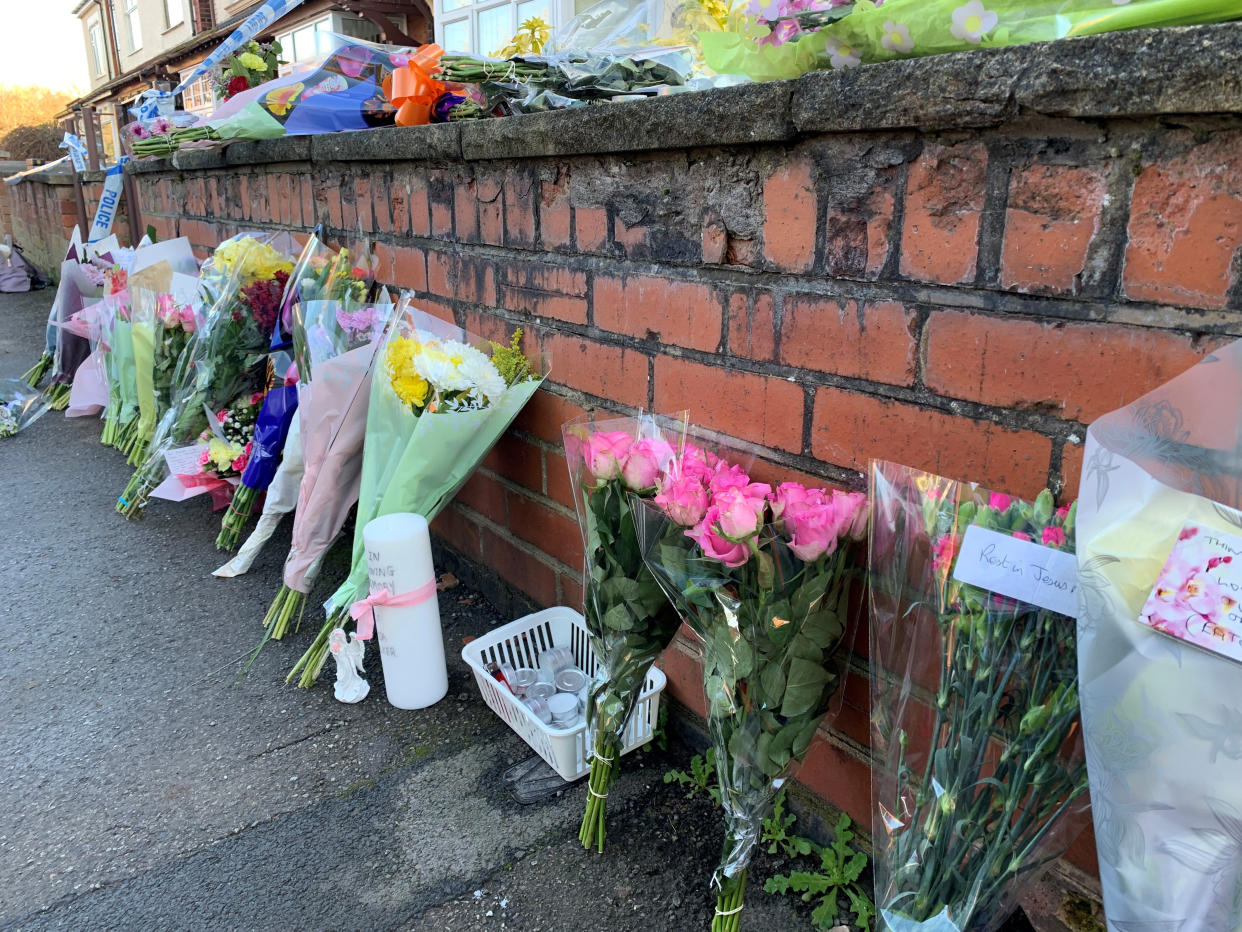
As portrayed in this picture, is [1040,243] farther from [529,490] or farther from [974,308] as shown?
[529,490]

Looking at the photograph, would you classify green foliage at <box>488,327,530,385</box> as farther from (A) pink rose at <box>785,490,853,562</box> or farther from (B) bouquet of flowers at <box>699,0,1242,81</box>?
(A) pink rose at <box>785,490,853,562</box>

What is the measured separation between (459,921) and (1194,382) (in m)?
1.35

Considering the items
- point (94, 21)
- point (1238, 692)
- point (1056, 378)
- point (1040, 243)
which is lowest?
point (1238, 692)

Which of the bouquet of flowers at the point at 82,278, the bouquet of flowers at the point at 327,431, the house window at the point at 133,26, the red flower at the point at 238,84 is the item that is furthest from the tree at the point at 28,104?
the bouquet of flowers at the point at 327,431

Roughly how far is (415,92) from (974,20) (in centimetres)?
186

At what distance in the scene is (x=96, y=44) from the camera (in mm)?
19734

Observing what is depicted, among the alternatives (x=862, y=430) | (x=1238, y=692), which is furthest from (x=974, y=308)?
(x=1238, y=692)

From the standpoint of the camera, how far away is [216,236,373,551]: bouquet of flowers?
8.61 feet

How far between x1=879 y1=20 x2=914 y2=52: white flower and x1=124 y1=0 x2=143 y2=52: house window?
1944 centimetres

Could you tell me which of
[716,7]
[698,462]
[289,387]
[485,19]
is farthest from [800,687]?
[485,19]

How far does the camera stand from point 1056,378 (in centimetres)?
108

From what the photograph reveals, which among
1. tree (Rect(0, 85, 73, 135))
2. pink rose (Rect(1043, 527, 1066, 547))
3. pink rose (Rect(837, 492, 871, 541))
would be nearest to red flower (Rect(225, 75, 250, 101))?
pink rose (Rect(837, 492, 871, 541))

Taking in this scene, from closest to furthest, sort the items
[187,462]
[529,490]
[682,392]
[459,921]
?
[459,921] < [682,392] < [529,490] < [187,462]

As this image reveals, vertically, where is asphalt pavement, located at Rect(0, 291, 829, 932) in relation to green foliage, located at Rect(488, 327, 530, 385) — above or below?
below
